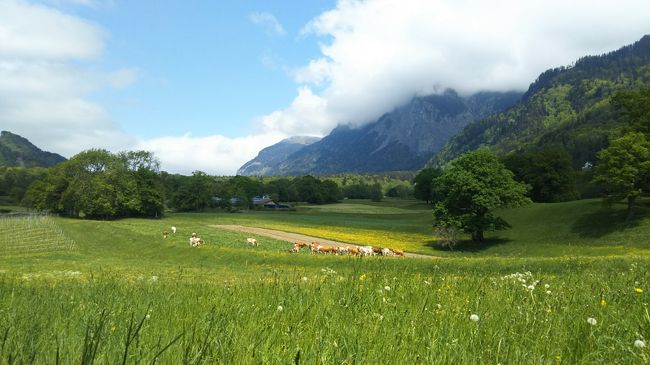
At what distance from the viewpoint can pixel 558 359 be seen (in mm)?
3287

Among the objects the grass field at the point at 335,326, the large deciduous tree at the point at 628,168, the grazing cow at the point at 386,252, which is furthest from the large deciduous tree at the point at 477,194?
the grass field at the point at 335,326

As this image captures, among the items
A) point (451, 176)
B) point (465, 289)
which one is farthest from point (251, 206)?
point (465, 289)

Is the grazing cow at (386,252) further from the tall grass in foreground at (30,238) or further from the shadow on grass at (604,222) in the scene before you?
the tall grass in foreground at (30,238)

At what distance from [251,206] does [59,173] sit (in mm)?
86986

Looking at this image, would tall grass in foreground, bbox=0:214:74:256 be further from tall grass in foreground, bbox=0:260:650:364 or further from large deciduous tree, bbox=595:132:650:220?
large deciduous tree, bbox=595:132:650:220

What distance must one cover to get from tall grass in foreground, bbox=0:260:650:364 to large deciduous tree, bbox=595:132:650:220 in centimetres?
6042

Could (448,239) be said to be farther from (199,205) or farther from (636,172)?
(199,205)

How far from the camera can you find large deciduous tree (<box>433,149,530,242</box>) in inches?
2441

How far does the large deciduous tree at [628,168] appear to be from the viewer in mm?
A: 55188

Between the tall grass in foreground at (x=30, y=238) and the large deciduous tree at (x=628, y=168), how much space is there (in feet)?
240

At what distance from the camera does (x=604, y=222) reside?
193ft

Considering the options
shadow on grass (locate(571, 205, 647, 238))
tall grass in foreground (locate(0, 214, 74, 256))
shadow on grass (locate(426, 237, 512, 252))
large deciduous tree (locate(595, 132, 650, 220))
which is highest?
large deciduous tree (locate(595, 132, 650, 220))

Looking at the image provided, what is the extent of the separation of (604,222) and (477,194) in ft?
57.7

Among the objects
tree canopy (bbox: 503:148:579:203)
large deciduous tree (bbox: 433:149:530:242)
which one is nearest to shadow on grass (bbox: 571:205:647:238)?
large deciduous tree (bbox: 433:149:530:242)
